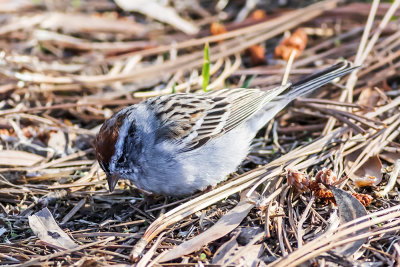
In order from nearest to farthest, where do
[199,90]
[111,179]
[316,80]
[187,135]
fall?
1. [111,179]
2. [187,135]
3. [316,80]
4. [199,90]

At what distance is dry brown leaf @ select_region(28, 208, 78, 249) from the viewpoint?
130 inches

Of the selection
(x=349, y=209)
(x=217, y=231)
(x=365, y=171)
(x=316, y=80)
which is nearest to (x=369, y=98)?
(x=316, y=80)

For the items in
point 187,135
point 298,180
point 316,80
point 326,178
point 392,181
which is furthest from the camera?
point 316,80

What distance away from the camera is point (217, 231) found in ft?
10.8

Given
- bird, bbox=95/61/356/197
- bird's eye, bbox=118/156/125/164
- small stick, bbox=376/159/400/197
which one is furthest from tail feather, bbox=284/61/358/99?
bird's eye, bbox=118/156/125/164

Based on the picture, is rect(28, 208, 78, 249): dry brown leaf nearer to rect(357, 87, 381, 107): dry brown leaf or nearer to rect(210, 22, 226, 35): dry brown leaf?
rect(357, 87, 381, 107): dry brown leaf

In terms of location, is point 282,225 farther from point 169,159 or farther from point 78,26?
point 78,26

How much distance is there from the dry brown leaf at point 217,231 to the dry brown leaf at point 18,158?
1.93m

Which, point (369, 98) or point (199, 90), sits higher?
point (369, 98)

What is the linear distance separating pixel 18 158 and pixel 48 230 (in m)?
1.16

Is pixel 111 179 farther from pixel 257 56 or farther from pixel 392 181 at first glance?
pixel 257 56

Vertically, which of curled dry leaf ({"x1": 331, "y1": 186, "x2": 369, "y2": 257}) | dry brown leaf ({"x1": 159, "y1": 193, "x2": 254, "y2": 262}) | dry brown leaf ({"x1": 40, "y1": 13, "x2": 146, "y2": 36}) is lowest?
dry brown leaf ({"x1": 159, "y1": 193, "x2": 254, "y2": 262})

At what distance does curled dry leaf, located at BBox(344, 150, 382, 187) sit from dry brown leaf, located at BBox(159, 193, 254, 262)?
2.89 feet

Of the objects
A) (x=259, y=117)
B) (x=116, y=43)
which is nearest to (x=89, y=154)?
(x=259, y=117)
